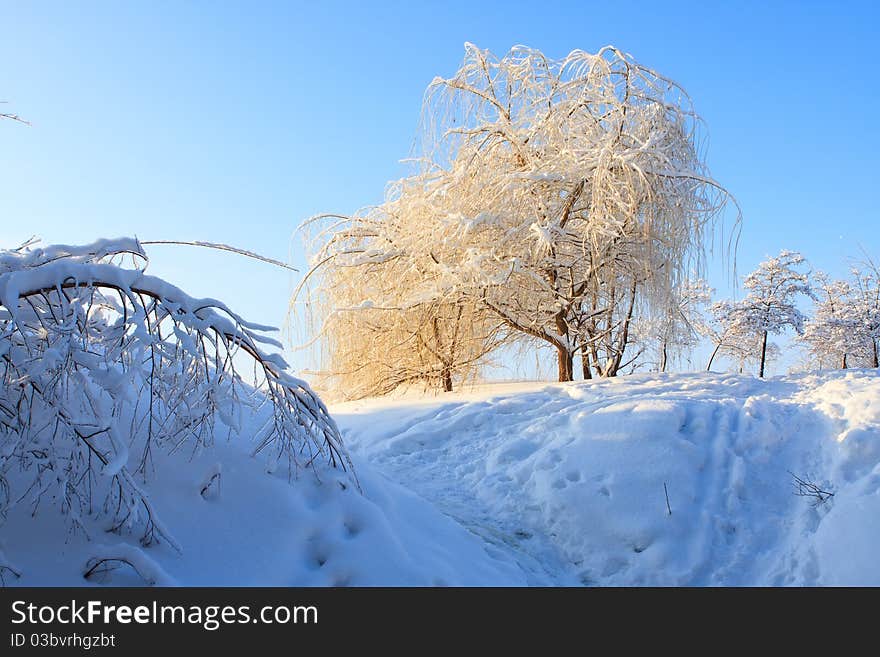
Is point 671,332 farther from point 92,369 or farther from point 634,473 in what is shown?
point 92,369

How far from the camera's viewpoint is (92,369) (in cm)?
298

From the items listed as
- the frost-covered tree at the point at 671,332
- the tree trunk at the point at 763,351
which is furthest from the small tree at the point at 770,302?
the frost-covered tree at the point at 671,332

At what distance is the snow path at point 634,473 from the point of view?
16.4 feet

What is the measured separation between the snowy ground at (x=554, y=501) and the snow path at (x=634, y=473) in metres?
0.02

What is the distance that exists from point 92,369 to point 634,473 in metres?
4.41

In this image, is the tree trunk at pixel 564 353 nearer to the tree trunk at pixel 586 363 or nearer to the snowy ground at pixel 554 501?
the tree trunk at pixel 586 363

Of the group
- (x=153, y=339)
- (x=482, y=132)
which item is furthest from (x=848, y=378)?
(x=153, y=339)

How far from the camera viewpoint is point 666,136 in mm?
9664

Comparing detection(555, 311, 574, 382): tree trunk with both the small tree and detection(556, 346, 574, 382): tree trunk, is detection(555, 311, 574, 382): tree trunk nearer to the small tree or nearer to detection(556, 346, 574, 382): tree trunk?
detection(556, 346, 574, 382): tree trunk

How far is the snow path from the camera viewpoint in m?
5.01

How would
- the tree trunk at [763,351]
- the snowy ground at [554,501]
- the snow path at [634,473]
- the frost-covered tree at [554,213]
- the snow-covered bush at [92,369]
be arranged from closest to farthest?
the snow-covered bush at [92,369]
the snowy ground at [554,501]
the snow path at [634,473]
the frost-covered tree at [554,213]
the tree trunk at [763,351]

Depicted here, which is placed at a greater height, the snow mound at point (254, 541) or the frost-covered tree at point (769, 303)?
the frost-covered tree at point (769, 303)
